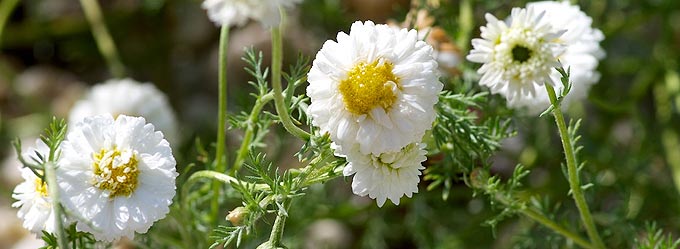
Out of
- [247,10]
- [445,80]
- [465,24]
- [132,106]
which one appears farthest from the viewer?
[132,106]

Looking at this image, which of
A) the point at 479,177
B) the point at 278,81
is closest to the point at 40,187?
the point at 278,81

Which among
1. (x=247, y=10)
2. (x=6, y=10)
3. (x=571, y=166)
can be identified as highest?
(x=247, y=10)

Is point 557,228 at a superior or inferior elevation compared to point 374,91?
inferior

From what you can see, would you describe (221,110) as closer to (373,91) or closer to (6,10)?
(373,91)

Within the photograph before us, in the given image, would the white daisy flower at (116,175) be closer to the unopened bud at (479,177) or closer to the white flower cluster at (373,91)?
the white flower cluster at (373,91)

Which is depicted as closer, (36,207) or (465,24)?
A: (36,207)
